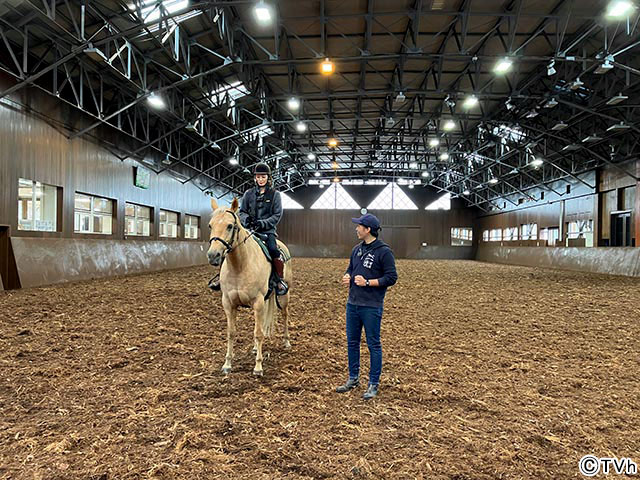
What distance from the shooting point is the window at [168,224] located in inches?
→ 898

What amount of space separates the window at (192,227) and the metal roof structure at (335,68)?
133 inches

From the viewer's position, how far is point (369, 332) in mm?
3732

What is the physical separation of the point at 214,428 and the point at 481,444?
6.82ft

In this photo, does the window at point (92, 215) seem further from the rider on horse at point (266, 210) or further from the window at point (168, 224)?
the rider on horse at point (266, 210)

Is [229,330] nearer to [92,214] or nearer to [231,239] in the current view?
[231,239]

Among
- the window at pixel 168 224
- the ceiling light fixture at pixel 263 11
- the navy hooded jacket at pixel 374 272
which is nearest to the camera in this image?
the navy hooded jacket at pixel 374 272

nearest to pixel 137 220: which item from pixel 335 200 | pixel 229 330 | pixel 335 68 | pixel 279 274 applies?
pixel 335 68

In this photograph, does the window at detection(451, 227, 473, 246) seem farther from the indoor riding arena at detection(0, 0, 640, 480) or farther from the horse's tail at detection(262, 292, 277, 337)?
the horse's tail at detection(262, 292, 277, 337)

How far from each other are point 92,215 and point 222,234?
14.9 meters

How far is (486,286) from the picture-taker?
13.7 metres

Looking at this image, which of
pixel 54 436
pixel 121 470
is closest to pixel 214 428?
pixel 121 470

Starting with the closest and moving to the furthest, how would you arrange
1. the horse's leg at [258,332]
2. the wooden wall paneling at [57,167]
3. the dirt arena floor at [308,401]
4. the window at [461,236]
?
the dirt arena floor at [308,401]
the horse's leg at [258,332]
the wooden wall paneling at [57,167]
the window at [461,236]

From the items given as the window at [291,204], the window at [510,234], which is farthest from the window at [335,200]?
the window at [510,234]

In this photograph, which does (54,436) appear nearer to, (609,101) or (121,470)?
(121,470)
